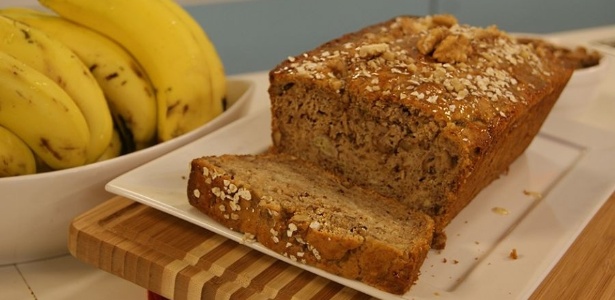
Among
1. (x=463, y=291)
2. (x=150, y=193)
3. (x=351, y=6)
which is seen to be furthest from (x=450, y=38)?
(x=351, y=6)

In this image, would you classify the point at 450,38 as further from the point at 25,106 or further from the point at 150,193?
the point at 25,106

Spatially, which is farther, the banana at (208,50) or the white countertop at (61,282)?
the banana at (208,50)

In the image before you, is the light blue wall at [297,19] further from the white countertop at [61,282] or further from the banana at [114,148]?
the white countertop at [61,282]

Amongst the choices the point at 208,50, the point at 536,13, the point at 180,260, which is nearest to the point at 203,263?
the point at 180,260

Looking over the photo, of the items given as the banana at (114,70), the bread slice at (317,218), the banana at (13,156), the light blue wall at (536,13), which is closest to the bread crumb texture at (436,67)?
the bread slice at (317,218)

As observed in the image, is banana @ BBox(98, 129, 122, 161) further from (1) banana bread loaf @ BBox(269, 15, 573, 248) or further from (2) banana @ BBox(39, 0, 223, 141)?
(1) banana bread loaf @ BBox(269, 15, 573, 248)

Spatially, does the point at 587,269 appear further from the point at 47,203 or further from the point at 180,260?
the point at 47,203
